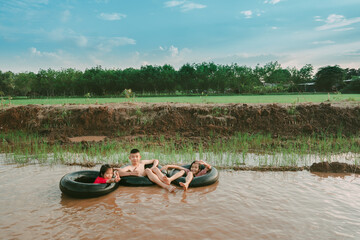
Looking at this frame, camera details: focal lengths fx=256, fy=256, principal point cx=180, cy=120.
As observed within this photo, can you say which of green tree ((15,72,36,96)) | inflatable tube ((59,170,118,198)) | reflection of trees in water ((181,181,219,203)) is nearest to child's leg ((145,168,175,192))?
reflection of trees in water ((181,181,219,203))

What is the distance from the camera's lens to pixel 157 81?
2088 inches

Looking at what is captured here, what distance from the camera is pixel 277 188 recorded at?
5719 mm

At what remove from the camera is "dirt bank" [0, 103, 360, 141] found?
39.2ft

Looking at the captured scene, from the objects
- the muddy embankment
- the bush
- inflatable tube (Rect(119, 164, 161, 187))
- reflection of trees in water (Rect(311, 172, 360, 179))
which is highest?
the bush

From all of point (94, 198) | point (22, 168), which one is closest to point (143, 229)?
point (94, 198)

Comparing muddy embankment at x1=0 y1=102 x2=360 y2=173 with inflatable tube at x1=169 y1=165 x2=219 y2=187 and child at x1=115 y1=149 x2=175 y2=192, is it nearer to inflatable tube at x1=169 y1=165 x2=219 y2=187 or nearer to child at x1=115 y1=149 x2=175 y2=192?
child at x1=115 y1=149 x2=175 y2=192

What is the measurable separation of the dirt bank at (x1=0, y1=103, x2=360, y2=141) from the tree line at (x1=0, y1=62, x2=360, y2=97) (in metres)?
36.0

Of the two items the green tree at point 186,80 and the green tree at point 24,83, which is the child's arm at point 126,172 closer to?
the green tree at point 186,80

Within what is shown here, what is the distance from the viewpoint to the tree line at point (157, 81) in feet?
172

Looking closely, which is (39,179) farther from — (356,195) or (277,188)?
(356,195)

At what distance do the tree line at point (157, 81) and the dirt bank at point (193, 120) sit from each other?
36.0 meters

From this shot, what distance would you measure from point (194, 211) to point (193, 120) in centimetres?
813

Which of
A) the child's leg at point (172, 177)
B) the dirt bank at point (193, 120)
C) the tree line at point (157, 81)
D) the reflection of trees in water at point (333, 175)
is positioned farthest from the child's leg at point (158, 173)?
A: the tree line at point (157, 81)

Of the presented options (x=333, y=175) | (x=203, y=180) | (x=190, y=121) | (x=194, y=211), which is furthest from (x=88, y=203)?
(x=190, y=121)
